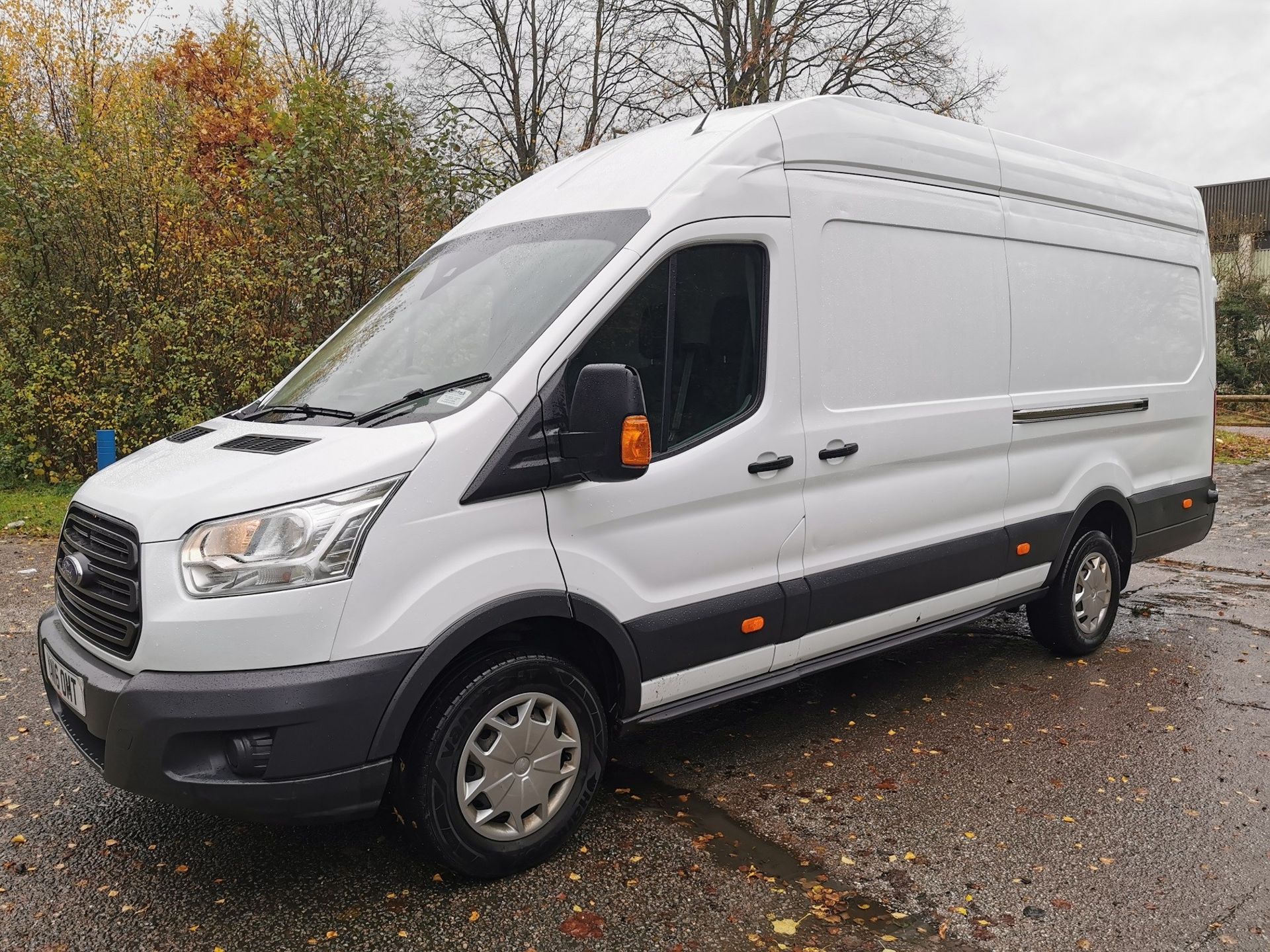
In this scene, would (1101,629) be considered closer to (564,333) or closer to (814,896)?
(814,896)

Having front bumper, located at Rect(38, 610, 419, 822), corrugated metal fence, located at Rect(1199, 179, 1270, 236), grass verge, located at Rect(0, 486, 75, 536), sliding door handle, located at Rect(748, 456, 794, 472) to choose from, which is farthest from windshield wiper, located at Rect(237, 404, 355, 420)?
corrugated metal fence, located at Rect(1199, 179, 1270, 236)

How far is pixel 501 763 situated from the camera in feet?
10.4

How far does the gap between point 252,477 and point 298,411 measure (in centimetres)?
70

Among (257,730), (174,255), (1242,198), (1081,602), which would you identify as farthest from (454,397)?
(1242,198)

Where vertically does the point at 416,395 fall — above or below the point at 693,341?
below

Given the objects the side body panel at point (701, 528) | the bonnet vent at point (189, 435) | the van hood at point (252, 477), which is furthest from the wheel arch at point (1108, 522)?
the bonnet vent at point (189, 435)

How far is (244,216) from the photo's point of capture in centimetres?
1036

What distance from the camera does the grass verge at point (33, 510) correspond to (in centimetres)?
912

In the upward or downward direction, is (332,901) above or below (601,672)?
below

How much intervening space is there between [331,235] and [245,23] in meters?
18.3

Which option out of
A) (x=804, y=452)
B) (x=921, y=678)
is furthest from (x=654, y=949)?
(x=921, y=678)

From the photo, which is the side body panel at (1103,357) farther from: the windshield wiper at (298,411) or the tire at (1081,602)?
the windshield wiper at (298,411)

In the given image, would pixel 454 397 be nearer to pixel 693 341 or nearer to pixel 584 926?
pixel 693 341

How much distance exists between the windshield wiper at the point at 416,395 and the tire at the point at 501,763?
85cm
